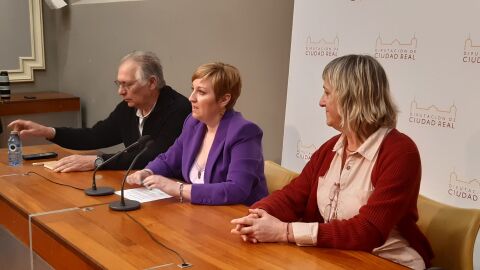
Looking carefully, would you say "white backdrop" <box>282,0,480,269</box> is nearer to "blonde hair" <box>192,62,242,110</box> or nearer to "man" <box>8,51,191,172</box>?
"blonde hair" <box>192,62,242,110</box>

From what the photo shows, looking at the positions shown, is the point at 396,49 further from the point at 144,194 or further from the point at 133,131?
the point at 133,131

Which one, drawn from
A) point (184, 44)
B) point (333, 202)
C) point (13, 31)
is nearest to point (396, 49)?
point (333, 202)

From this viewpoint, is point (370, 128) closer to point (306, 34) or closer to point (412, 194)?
point (412, 194)

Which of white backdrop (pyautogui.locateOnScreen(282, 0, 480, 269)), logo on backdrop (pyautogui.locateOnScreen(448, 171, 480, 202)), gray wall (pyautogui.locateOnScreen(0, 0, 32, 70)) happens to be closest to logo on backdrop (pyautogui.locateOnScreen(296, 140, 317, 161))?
white backdrop (pyautogui.locateOnScreen(282, 0, 480, 269))

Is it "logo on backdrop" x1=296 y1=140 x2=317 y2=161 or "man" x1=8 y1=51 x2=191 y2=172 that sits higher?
"man" x1=8 y1=51 x2=191 y2=172

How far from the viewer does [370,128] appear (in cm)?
181

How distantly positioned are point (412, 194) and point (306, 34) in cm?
142

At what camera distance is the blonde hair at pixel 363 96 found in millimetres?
1772

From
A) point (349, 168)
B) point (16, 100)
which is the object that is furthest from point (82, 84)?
point (349, 168)

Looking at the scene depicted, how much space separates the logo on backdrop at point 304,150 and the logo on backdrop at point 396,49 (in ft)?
2.11

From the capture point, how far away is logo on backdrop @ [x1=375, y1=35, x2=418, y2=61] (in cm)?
238

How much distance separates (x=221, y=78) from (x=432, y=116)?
0.93m

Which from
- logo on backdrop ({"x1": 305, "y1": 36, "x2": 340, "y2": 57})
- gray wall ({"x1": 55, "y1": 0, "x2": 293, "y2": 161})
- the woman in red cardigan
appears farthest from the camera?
gray wall ({"x1": 55, "y1": 0, "x2": 293, "y2": 161})

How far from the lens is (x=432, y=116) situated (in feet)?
7.57
